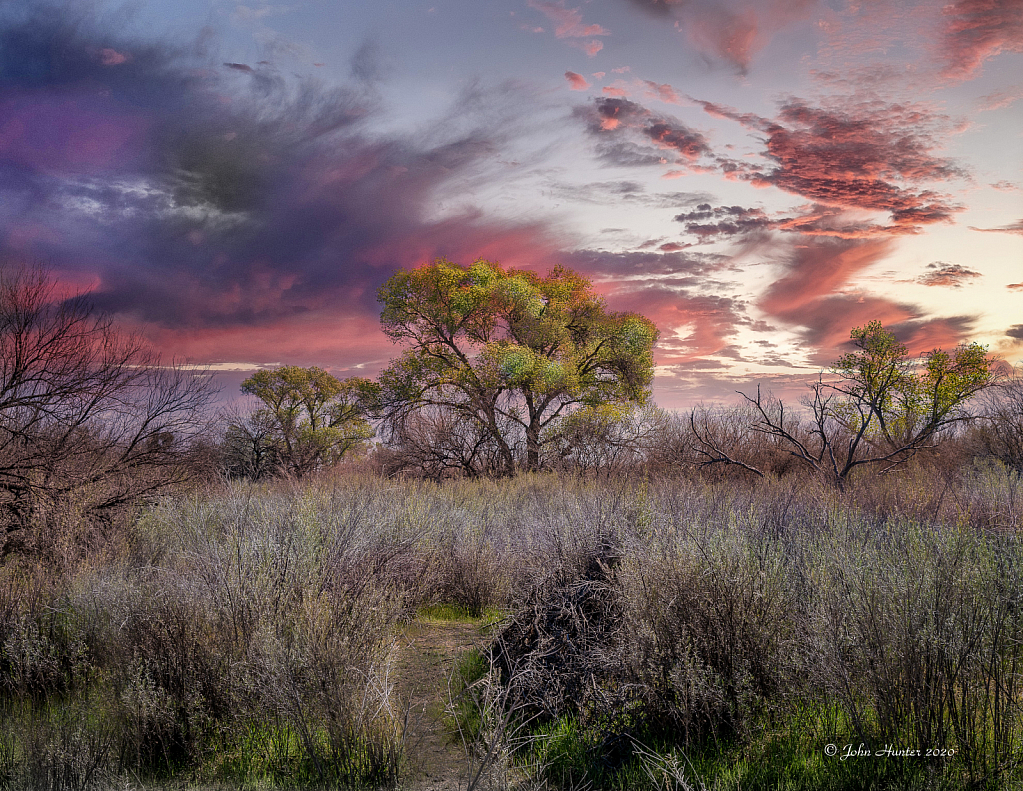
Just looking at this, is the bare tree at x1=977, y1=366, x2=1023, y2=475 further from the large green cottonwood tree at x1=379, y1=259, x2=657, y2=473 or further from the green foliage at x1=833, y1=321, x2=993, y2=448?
the large green cottonwood tree at x1=379, y1=259, x2=657, y2=473

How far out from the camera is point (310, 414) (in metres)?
28.7

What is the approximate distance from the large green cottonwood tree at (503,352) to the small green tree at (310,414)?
301cm

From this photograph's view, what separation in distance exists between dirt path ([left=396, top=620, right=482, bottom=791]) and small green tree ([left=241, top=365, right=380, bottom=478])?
1793 centimetres

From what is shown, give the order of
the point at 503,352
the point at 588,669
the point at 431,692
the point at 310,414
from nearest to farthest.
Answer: the point at 588,669 < the point at 431,692 < the point at 503,352 < the point at 310,414

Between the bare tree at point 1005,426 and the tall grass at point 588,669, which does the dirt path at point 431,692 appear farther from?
the bare tree at point 1005,426

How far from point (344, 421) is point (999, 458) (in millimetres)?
24438

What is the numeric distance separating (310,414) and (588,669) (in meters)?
25.8

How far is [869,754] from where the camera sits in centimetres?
400

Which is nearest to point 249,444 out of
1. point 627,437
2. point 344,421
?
point 344,421

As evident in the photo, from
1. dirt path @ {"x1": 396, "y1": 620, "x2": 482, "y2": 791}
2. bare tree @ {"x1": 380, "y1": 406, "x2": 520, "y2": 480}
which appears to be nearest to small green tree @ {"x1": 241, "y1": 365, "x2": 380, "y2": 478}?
bare tree @ {"x1": 380, "y1": 406, "x2": 520, "y2": 480}

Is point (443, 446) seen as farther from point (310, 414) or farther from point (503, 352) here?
point (310, 414)

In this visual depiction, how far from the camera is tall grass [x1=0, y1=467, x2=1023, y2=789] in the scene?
13.4 ft

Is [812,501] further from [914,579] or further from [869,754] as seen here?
[869,754]

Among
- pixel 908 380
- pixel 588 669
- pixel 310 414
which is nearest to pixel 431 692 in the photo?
pixel 588 669
